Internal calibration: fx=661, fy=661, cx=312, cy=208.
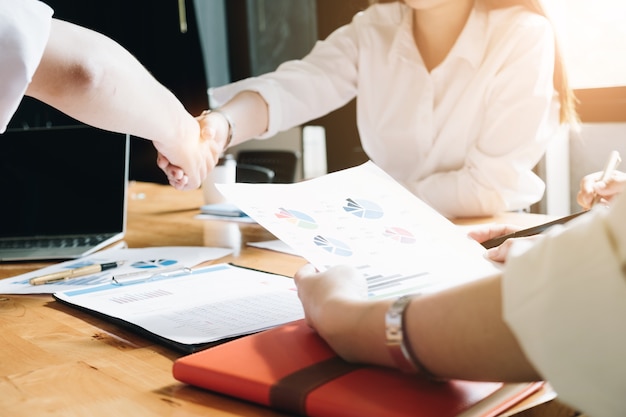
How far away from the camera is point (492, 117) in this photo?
1637 millimetres

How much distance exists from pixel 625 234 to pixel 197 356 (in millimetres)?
366

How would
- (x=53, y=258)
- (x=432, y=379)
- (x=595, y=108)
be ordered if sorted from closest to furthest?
(x=432, y=379) → (x=53, y=258) → (x=595, y=108)

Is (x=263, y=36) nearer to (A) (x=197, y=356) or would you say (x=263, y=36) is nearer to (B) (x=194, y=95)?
(B) (x=194, y=95)

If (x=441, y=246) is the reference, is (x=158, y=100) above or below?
above

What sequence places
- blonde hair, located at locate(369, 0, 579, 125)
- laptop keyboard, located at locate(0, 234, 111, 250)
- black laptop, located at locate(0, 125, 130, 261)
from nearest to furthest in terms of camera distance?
1. laptop keyboard, located at locate(0, 234, 111, 250)
2. black laptop, located at locate(0, 125, 130, 261)
3. blonde hair, located at locate(369, 0, 579, 125)

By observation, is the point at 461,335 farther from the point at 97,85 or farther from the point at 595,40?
the point at 595,40

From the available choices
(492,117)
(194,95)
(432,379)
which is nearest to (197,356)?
(432,379)

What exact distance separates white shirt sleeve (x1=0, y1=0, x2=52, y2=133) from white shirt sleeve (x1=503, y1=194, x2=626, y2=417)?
52 cm

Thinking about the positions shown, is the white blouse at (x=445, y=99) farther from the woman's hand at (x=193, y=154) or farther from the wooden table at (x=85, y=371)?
the wooden table at (x=85, y=371)

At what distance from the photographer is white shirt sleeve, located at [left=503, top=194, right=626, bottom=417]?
0.41 metres

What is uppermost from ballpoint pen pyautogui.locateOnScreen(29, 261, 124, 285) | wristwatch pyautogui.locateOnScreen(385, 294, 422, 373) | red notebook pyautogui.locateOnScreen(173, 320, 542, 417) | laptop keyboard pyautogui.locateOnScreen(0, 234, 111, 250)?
wristwatch pyautogui.locateOnScreen(385, 294, 422, 373)

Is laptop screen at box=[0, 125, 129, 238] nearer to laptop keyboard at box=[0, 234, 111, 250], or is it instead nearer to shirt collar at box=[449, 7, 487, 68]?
laptop keyboard at box=[0, 234, 111, 250]

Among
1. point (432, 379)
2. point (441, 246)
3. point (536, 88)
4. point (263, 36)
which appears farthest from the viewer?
point (263, 36)

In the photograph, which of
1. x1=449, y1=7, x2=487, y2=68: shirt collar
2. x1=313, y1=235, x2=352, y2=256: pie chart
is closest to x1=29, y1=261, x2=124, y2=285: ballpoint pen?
x1=313, y1=235, x2=352, y2=256: pie chart
